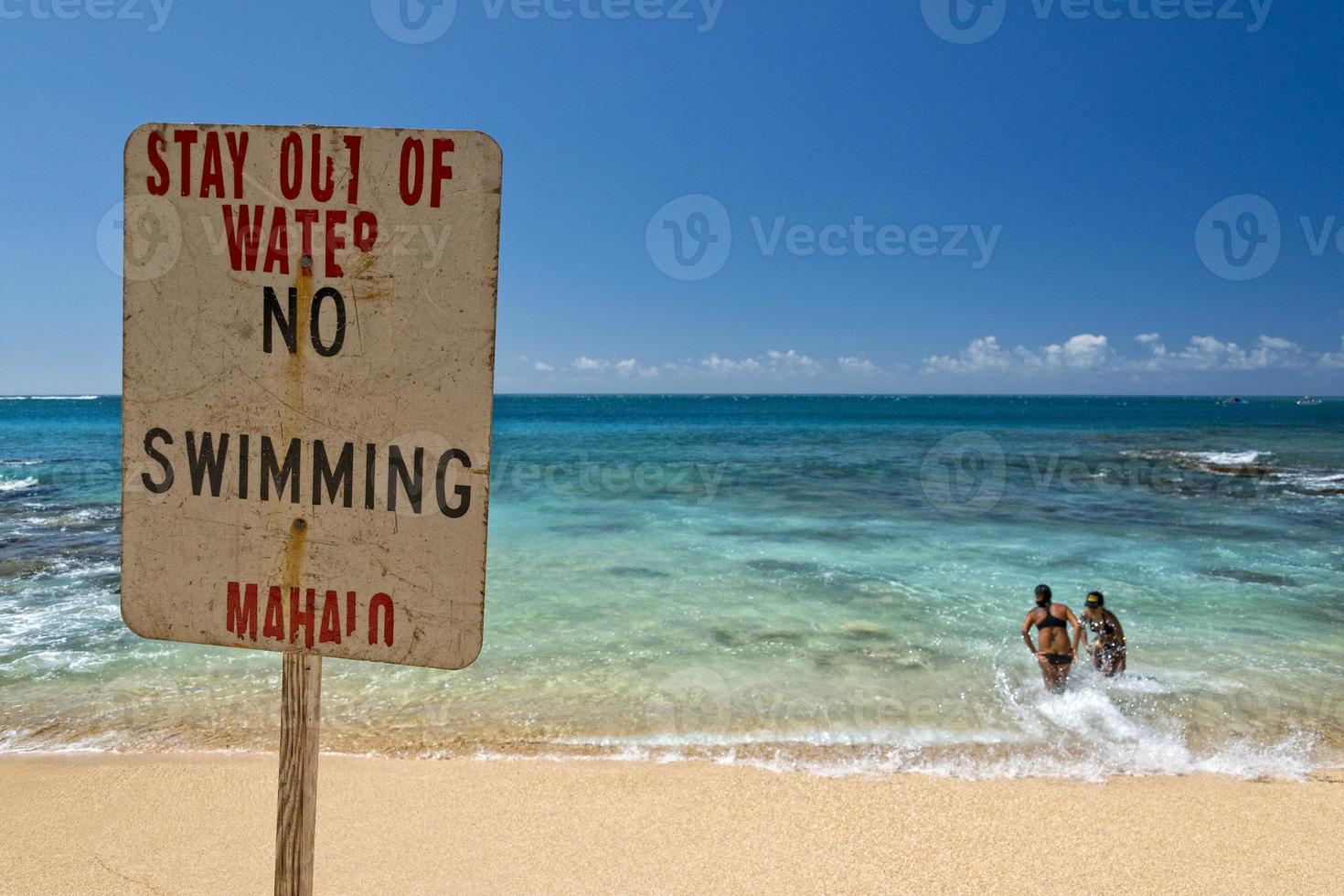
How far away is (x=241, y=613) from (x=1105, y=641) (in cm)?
796

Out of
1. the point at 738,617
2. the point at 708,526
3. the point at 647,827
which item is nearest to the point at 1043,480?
the point at 708,526

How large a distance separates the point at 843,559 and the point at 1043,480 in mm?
16086

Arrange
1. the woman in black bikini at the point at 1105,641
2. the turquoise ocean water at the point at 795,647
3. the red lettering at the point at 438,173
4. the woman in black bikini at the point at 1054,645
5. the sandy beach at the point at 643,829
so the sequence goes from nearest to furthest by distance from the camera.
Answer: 1. the red lettering at the point at 438,173
2. the sandy beach at the point at 643,829
3. the turquoise ocean water at the point at 795,647
4. the woman in black bikini at the point at 1054,645
5. the woman in black bikini at the point at 1105,641

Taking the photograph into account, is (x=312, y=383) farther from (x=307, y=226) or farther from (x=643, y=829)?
(x=643, y=829)

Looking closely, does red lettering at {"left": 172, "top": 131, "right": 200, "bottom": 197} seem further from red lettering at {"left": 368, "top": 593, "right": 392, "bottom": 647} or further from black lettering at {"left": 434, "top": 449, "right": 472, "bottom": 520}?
red lettering at {"left": 368, "top": 593, "right": 392, "bottom": 647}

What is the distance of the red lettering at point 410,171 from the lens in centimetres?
152

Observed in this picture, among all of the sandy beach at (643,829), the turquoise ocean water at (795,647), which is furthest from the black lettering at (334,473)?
the turquoise ocean water at (795,647)

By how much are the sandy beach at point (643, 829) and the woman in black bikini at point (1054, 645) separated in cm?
184

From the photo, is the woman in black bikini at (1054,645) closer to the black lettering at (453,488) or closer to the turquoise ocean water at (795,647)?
the turquoise ocean water at (795,647)

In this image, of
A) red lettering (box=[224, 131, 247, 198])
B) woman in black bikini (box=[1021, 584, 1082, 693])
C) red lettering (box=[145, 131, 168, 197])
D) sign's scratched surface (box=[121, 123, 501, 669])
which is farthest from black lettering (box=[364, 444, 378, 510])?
woman in black bikini (box=[1021, 584, 1082, 693])

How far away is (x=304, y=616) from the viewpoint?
1.59 meters

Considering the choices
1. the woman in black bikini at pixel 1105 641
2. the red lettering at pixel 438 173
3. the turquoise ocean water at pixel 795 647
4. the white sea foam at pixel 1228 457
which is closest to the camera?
the red lettering at pixel 438 173

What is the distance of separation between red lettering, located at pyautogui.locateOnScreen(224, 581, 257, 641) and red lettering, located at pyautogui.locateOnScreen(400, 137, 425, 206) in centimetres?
89

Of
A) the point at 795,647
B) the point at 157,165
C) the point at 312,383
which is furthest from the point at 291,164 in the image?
the point at 795,647
